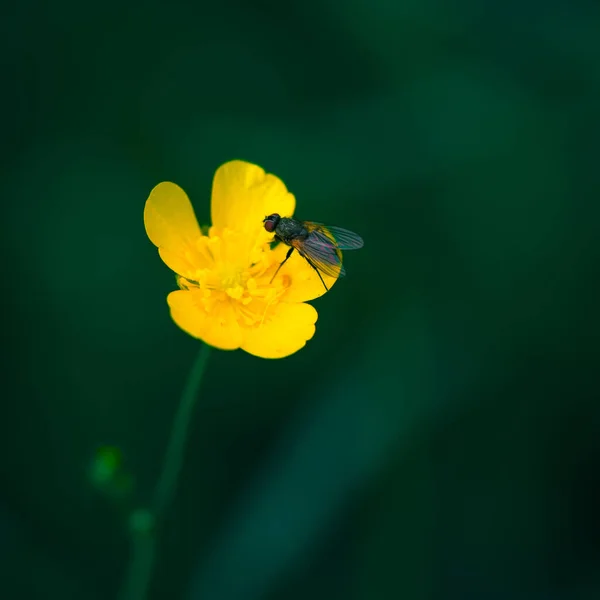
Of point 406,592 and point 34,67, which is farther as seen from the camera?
point 34,67

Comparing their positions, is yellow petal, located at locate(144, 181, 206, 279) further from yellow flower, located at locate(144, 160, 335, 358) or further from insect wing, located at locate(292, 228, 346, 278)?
insect wing, located at locate(292, 228, 346, 278)

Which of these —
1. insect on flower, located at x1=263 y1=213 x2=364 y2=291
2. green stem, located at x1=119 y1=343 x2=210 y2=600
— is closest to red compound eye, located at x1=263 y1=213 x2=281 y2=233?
insect on flower, located at x1=263 y1=213 x2=364 y2=291

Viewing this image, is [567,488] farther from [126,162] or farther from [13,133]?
[13,133]

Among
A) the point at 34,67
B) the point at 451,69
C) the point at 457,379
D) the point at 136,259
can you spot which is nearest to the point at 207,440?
the point at 136,259

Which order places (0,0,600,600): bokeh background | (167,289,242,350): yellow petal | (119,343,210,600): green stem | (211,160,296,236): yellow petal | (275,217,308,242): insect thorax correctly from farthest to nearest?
(0,0,600,600): bokeh background
(211,160,296,236): yellow petal
(275,217,308,242): insect thorax
(119,343,210,600): green stem
(167,289,242,350): yellow petal

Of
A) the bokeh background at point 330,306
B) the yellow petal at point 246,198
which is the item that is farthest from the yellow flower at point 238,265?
the bokeh background at point 330,306
